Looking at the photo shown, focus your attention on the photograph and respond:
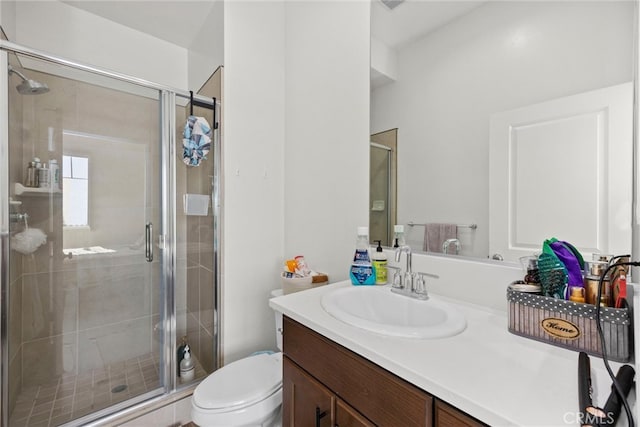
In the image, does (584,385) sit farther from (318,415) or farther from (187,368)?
(187,368)

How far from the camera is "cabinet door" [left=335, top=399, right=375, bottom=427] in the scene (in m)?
0.71

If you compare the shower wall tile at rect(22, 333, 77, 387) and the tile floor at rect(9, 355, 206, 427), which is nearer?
the tile floor at rect(9, 355, 206, 427)

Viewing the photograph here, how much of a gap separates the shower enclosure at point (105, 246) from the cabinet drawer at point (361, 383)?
100 cm

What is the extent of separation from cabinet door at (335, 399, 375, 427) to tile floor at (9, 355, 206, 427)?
1.28 m

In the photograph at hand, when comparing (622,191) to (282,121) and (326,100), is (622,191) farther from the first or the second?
(282,121)

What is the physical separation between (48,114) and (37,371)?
4.80 feet

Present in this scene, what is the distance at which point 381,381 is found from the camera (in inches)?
26.1

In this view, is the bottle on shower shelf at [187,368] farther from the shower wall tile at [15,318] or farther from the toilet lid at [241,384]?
the shower wall tile at [15,318]

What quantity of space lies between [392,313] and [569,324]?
1.69 feet

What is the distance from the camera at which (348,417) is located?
74 centimetres

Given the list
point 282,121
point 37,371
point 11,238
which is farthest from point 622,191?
point 37,371

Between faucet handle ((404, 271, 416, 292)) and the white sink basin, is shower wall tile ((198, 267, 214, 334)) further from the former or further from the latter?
faucet handle ((404, 271, 416, 292))

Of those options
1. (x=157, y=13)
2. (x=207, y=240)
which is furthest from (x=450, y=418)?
(x=157, y=13)

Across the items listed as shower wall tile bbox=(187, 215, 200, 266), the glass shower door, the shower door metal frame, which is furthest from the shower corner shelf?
shower wall tile bbox=(187, 215, 200, 266)
